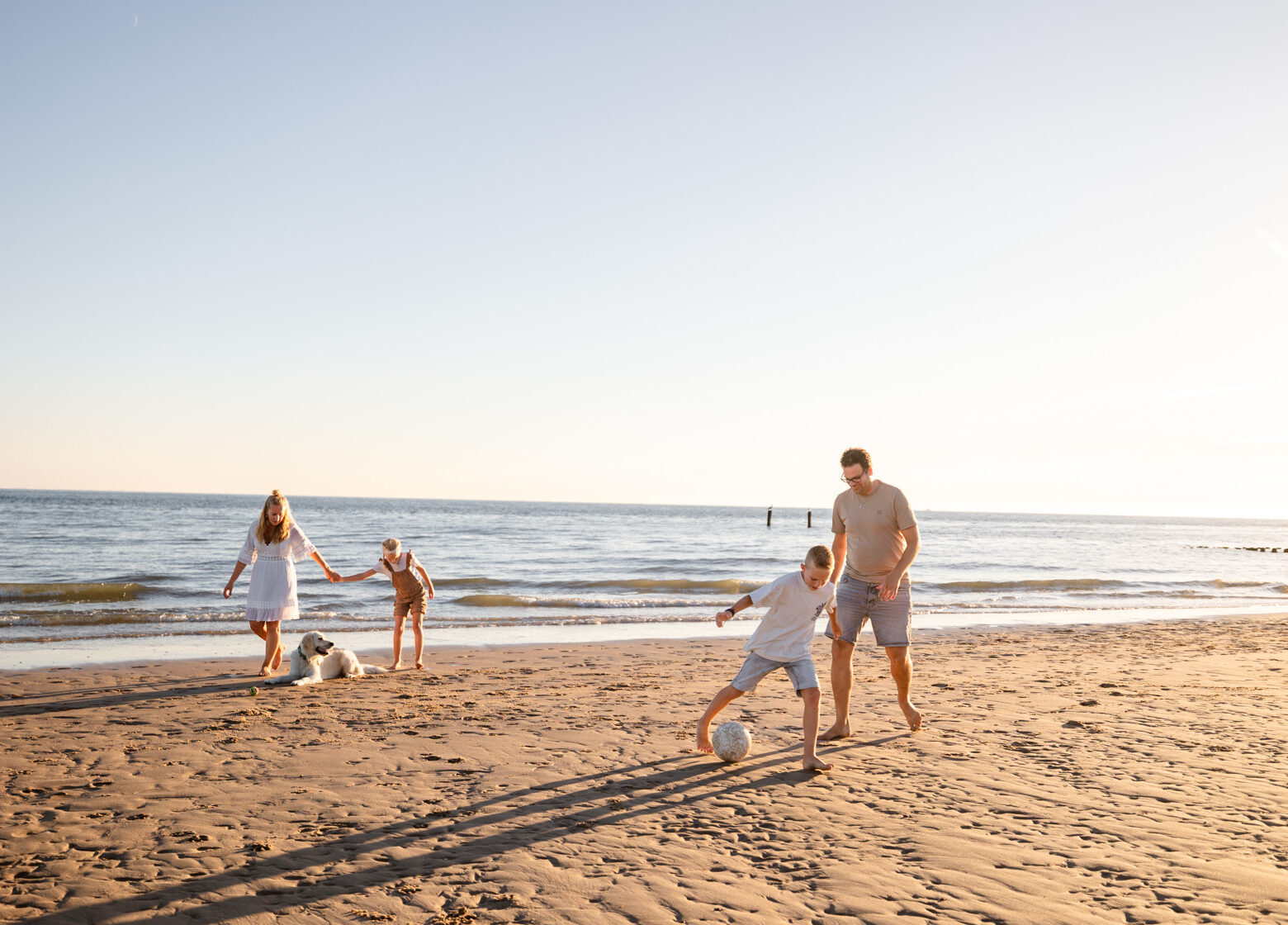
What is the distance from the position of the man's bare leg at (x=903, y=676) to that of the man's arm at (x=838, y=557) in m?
0.67

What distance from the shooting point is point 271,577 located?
26.9 ft

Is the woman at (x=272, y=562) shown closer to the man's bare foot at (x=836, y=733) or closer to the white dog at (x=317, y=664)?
the white dog at (x=317, y=664)

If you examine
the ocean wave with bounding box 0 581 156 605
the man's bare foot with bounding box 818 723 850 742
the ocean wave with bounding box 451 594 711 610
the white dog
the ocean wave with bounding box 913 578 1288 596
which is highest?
the man's bare foot with bounding box 818 723 850 742

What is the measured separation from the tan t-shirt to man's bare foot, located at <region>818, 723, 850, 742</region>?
3.77ft

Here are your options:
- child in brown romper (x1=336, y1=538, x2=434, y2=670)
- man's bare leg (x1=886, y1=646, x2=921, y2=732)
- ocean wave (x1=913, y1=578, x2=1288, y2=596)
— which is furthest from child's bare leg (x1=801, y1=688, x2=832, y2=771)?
ocean wave (x1=913, y1=578, x2=1288, y2=596)

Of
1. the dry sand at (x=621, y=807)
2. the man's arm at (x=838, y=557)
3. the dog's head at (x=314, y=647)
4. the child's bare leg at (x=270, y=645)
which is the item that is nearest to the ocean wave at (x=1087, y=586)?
the dry sand at (x=621, y=807)

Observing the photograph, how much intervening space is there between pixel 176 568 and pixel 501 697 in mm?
17569

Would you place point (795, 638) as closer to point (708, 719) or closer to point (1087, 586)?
point (708, 719)

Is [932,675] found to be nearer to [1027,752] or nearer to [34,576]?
[1027,752]

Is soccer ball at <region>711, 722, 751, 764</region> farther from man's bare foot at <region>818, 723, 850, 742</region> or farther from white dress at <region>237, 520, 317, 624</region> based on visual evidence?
white dress at <region>237, 520, 317, 624</region>

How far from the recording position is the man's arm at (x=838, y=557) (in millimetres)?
5723

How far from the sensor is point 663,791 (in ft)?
16.4

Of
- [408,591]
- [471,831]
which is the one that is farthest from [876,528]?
[408,591]

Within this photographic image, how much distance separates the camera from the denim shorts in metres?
5.89
